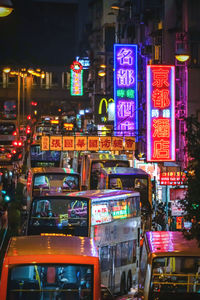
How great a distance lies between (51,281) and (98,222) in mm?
7374

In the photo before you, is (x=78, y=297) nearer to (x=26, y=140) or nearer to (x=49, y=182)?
(x=49, y=182)

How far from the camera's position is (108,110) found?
136 feet

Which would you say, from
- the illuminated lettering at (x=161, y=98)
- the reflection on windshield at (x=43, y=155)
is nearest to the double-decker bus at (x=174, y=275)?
the illuminated lettering at (x=161, y=98)

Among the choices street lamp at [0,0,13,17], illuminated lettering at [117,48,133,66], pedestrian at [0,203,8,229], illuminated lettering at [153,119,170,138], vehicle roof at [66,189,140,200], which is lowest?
pedestrian at [0,203,8,229]

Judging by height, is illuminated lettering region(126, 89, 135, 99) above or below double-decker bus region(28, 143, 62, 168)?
above

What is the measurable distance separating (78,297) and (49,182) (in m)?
17.4

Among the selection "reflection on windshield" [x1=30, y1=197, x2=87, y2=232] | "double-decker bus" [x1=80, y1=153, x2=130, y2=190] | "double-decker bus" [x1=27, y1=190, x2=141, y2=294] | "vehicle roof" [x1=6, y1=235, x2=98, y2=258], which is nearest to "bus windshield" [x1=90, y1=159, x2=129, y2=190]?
"double-decker bus" [x1=80, y1=153, x2=130, y2=190]

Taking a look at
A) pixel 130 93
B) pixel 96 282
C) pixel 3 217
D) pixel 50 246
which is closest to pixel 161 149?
pixel 130 93

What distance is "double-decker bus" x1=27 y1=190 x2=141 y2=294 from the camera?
16.4 metres

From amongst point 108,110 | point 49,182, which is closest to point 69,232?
point 49,182

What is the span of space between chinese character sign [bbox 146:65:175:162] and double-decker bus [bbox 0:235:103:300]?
1807 cm

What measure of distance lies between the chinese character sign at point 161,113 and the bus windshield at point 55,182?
11.4ft

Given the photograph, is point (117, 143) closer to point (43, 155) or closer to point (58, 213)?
point (43, 155)

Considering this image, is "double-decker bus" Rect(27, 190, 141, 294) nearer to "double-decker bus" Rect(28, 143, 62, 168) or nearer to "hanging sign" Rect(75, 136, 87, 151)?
"hanging sign" Rect(75, 136, 87, 151)
